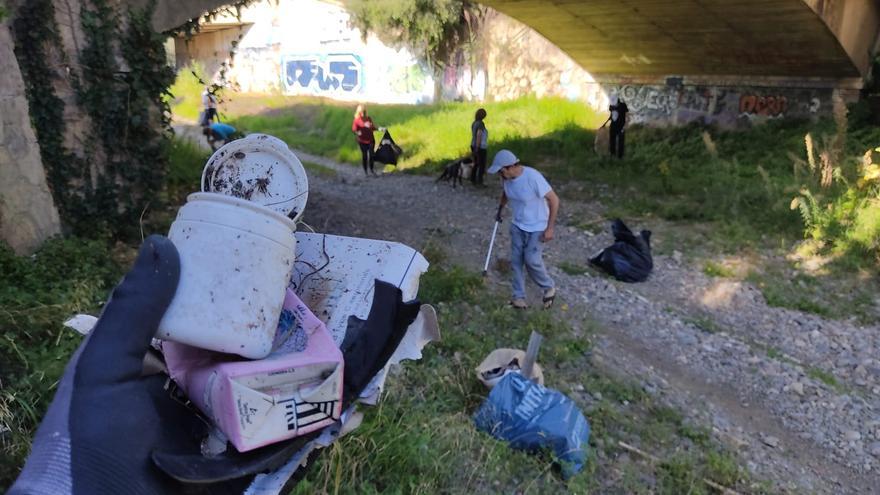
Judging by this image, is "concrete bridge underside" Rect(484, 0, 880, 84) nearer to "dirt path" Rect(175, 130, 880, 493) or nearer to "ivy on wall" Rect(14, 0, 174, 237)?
"dirt path" Rect(175, 130, 880, 493)

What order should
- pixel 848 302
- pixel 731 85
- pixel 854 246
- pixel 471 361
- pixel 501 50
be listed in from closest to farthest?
pixel 471 361 < pixel 848 302 < pixel 854 246 < pixel 731 85 < pixel 501 50

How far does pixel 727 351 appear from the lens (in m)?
6.05

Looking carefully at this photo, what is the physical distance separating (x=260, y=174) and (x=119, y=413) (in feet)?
4.50

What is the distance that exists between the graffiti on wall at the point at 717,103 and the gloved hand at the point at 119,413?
1490cm

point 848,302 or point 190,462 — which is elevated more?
point 190,462

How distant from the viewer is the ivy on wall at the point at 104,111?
552 centimetres

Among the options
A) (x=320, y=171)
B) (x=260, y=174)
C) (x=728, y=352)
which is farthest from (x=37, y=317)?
(x=320, y=171)

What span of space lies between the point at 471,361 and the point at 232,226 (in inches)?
112

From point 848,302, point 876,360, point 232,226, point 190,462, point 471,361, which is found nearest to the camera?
point 190,462

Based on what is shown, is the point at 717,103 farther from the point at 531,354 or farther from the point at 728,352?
the point at 531,354

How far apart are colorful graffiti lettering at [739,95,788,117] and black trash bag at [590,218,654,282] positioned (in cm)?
825

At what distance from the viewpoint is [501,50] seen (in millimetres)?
21906

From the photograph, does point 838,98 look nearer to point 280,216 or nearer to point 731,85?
point 731,85

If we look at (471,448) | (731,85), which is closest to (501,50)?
(731,85)
